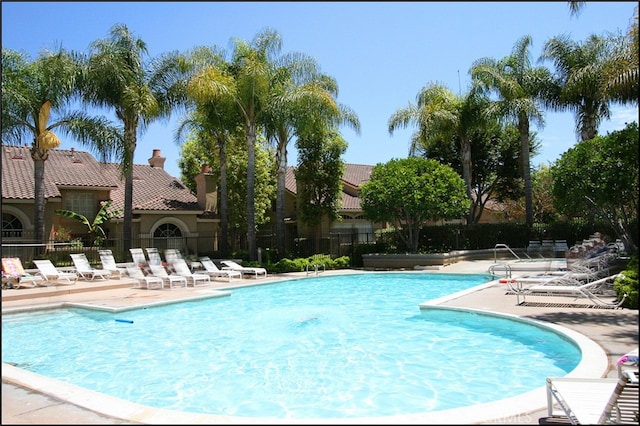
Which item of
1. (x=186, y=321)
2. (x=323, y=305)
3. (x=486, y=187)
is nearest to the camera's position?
(x=186, y=321)

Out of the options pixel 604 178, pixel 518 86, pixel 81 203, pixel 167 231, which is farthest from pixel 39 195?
pixel 518 86

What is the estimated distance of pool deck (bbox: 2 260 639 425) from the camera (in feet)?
16.0

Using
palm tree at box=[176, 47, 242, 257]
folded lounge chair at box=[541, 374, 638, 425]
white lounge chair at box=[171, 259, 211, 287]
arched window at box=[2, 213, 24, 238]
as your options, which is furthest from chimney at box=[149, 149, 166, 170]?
folded lounge chair at box=[541, 374, 638, 425]

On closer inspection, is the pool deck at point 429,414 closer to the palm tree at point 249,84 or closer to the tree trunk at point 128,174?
the tree trunk at point 128,174

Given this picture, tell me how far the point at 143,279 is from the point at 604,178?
1547 cm

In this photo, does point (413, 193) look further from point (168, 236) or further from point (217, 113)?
point (168, 236)

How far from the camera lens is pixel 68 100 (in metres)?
23.6

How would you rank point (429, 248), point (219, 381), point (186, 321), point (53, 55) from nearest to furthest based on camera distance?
point (219, 381) → point (186, 321) → point (53, 55) → point (429, 248)

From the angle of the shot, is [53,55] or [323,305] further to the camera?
[53,55]

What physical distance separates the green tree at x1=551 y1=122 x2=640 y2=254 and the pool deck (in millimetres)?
4061

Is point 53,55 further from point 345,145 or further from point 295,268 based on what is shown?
point 345,145

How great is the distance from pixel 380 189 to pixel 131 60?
14.3m

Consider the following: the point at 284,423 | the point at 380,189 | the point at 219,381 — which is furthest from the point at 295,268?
the point at 284,423

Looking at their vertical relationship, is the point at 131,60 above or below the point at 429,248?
above
